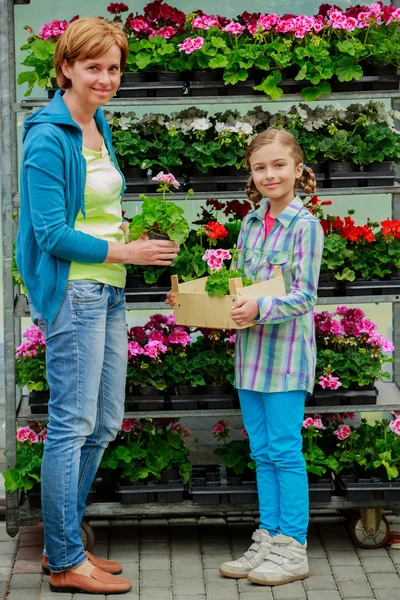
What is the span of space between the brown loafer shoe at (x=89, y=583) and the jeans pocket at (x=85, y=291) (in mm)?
1147

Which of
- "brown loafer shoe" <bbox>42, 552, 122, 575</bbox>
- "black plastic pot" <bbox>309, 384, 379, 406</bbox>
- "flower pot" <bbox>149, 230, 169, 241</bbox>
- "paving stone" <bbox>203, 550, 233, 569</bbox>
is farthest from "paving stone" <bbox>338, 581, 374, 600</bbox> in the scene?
"flower pot" <bbox>149, 230, 169, 241</bbox>

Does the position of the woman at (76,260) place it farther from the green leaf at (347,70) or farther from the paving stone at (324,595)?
the green leaf at (347,70)

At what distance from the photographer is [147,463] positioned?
5.13 meters

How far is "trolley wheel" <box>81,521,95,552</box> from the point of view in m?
5.04

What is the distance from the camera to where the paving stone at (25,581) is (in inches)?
→ 187

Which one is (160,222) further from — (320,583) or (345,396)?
(320,583)

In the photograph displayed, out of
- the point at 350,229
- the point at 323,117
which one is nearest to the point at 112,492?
the point at 350,229

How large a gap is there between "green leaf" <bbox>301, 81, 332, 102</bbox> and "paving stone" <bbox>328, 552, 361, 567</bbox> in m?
2.04

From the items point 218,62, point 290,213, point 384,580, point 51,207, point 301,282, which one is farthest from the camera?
point 218,62

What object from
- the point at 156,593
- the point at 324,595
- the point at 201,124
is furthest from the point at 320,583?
the point at 201,124

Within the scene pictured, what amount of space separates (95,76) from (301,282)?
1160 mm

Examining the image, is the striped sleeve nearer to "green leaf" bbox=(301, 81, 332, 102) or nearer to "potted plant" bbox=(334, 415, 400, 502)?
"green leaf" bbox=(301, 81, 332, 102)

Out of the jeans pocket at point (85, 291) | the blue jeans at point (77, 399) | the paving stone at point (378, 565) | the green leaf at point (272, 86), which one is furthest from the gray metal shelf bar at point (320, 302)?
the paving stone at point (378, 565)

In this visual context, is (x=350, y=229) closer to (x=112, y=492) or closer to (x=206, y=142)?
(x=206, y=142)
